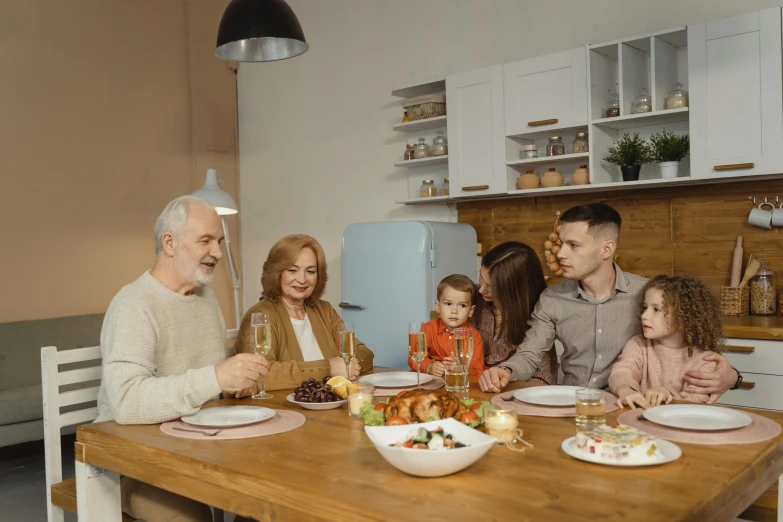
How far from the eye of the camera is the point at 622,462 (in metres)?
1.33

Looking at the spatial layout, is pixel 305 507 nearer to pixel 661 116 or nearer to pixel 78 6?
pixel 661 116

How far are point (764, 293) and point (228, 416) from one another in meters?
2.73

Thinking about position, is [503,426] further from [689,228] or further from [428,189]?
[428,189]

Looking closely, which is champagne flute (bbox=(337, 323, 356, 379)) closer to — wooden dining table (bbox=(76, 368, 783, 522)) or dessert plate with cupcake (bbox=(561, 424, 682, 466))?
wooden dining table (bbox=(76, 368, 783, 522))

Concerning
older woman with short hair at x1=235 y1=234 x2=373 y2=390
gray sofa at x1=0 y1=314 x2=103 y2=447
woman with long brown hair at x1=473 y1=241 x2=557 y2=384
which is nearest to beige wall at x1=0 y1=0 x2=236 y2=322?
gray sofa at x1=0 y1=314 x2=103 y2=447

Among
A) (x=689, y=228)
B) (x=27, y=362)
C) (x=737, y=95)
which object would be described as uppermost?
(x=737, y=95)

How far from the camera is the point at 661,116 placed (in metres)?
3.57

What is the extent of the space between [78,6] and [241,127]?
5.15 ft

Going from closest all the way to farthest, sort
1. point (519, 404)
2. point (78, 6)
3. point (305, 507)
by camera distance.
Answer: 1. point (305, 507)
2. point (519, 404)
3. point (78, 6)

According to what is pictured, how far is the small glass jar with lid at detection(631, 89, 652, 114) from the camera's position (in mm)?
3535

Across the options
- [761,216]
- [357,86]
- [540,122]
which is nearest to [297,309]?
[540,122]

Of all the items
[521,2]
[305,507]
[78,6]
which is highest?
[78,6]

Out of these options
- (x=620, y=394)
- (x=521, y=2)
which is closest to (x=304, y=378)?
(x=620, y=394)

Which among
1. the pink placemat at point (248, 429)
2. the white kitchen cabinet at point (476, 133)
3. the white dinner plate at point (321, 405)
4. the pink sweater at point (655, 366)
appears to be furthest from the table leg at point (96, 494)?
the white kitchen cabinet at point (476, 133)
